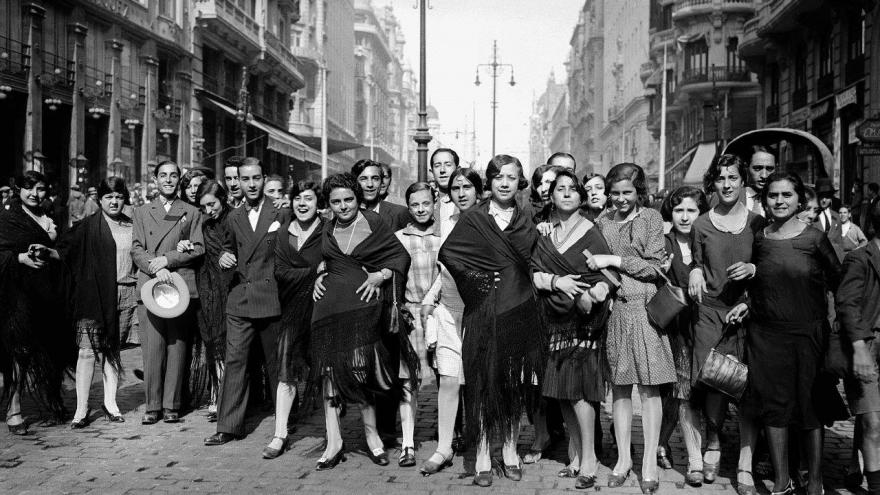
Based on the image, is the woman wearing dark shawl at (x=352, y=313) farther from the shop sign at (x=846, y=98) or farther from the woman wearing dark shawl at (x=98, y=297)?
the shop sign at (x=846, y=98)

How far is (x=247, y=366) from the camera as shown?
733cm

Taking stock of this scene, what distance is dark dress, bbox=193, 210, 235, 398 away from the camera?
25.6 ft

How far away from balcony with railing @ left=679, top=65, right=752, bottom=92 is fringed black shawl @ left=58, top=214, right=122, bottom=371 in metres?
41.3

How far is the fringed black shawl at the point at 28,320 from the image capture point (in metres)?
7.54

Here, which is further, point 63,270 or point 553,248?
point 63,270

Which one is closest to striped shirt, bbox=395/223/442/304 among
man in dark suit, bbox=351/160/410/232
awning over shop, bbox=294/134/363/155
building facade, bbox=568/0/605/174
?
man in dark suit, bbox=351/160/410/232

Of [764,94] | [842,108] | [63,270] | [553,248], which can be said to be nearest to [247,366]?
[63,270]

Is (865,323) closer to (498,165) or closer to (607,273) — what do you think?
(607,273)

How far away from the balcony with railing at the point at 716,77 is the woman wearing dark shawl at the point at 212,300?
134 ft

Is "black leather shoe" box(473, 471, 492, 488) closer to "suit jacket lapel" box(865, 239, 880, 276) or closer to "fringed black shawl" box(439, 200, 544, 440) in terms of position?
"fringed black shawl" box(439, 200, 544, 440)

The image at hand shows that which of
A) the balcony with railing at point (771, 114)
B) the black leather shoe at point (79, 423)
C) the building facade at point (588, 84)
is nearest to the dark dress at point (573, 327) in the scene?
the black leather shoe at point (79, 423)

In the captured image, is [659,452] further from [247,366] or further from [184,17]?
[184,17]

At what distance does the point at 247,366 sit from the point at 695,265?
3.55 metres

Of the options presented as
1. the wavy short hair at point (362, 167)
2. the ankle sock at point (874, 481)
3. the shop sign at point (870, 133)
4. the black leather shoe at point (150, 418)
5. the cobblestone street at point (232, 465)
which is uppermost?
the shop sign at point (870, 133)
